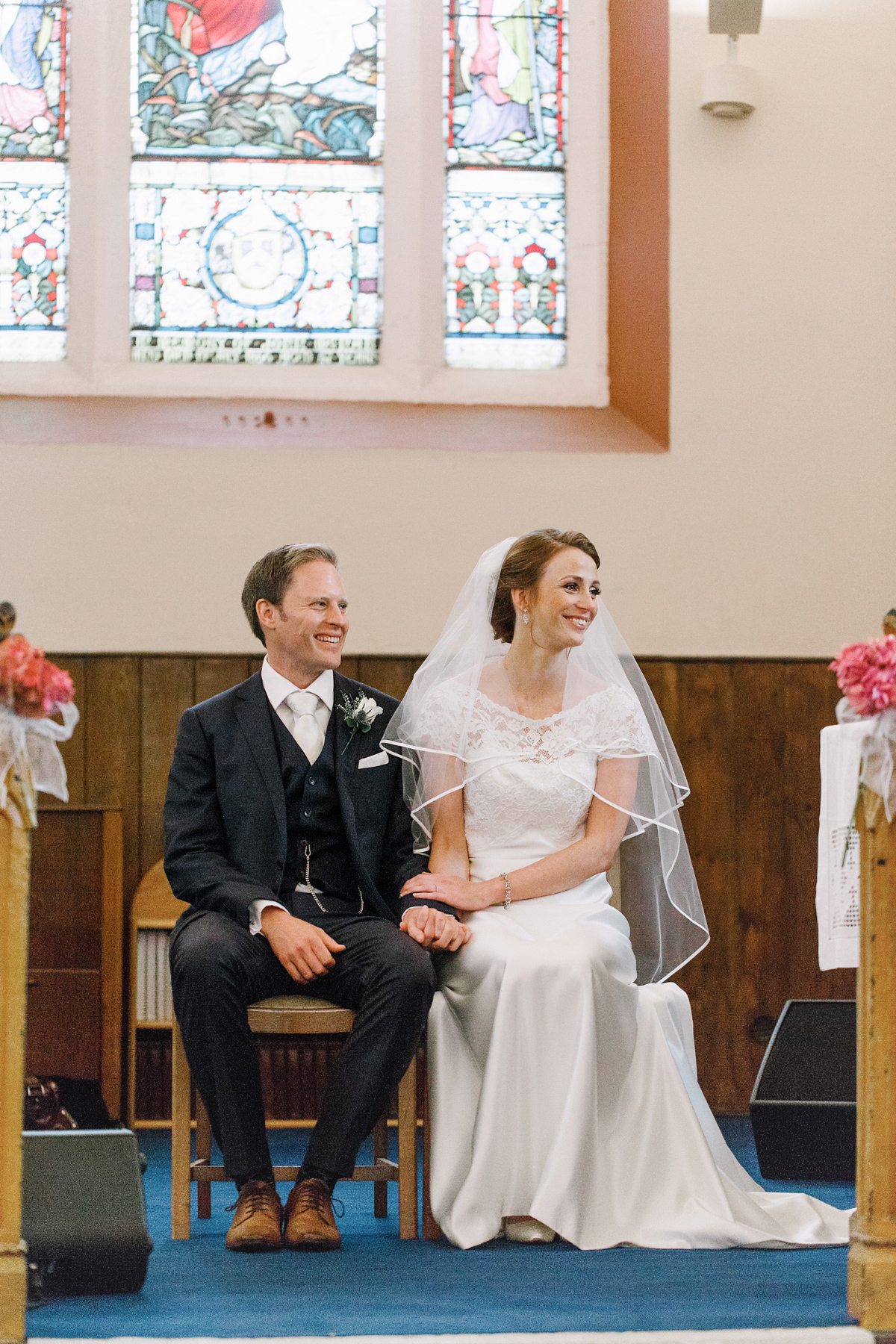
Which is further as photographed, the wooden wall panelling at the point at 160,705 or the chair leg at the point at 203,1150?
the wooden wall panelling at the point at 160,705

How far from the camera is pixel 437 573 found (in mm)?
4980

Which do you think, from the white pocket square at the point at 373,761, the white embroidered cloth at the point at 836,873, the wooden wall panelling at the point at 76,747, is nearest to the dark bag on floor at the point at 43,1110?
the white pocket square at the point at 373,761

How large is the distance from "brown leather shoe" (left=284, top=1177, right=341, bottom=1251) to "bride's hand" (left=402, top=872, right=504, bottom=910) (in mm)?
685

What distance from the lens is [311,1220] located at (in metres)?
2.95

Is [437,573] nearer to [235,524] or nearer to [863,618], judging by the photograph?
[235,524]

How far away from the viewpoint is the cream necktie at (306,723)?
3.52 meters

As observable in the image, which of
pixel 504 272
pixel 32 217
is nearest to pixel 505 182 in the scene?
pixel 504 272

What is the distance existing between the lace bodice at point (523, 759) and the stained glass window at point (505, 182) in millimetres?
1937

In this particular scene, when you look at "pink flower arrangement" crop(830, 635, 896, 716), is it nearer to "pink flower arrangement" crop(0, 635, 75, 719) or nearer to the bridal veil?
the bridal veil

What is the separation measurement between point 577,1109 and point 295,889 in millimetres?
812

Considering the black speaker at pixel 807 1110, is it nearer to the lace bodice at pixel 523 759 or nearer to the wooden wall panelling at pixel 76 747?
the lace bodice at pixel 523 759

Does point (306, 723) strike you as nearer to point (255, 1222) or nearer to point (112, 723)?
point (255, 1222)

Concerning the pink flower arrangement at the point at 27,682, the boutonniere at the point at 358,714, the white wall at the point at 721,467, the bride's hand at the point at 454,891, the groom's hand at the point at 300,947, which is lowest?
the groom's hand at the point at 300,947

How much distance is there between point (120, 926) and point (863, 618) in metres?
2.60
